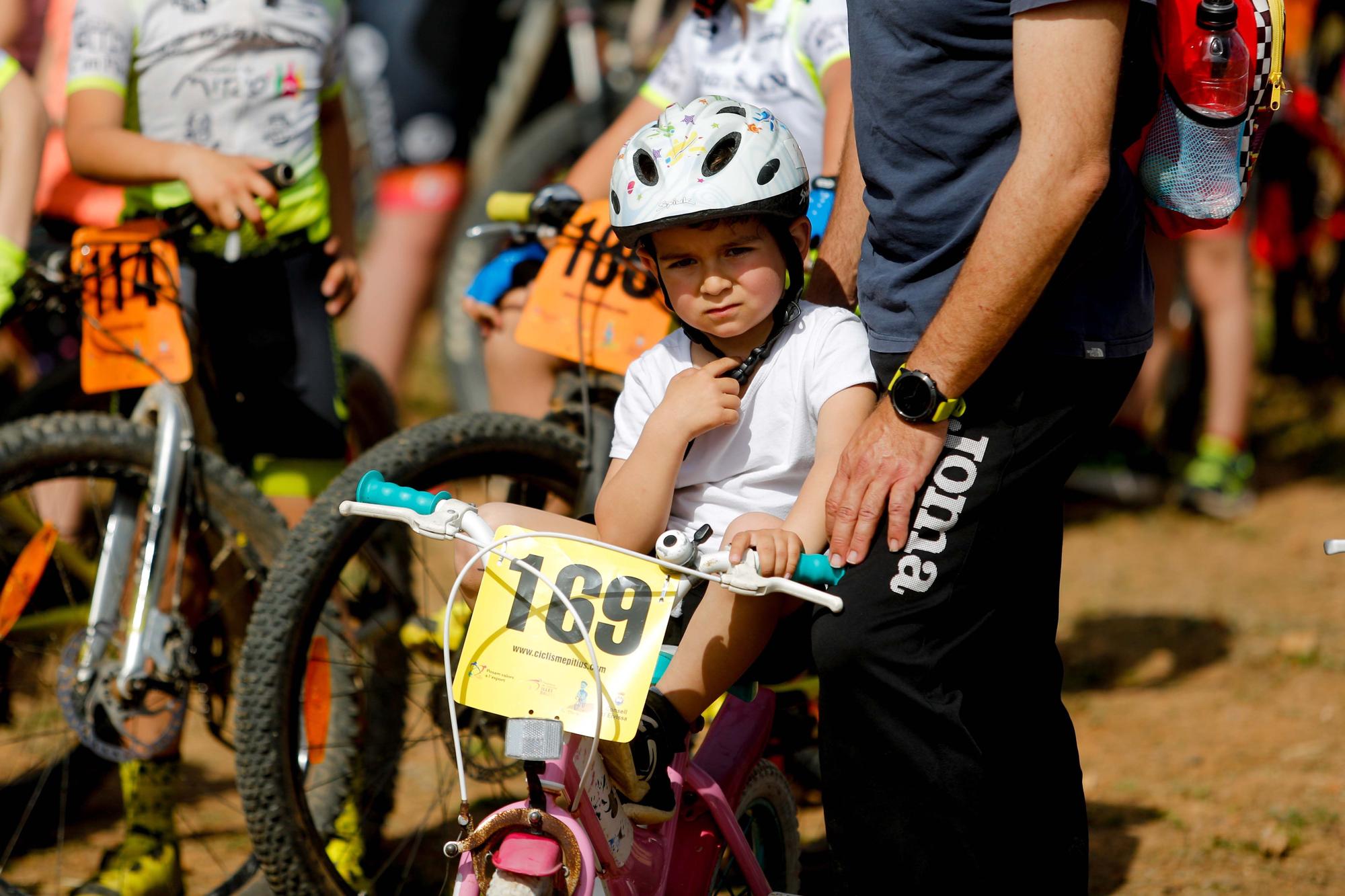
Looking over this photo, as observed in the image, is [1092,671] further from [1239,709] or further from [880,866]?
[880,866]

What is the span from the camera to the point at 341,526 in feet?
8.75

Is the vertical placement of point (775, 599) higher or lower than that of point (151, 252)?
lower

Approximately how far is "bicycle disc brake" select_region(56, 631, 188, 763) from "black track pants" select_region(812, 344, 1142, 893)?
148cm

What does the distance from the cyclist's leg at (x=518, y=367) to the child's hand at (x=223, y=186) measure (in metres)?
0.59

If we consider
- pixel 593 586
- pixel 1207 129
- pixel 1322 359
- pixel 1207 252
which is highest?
pixel 1207 129

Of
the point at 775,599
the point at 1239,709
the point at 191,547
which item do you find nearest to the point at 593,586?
the point at 775,599

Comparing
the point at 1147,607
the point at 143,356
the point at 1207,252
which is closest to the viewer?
the point at 143,356

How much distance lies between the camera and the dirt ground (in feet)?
Answer: 10.5

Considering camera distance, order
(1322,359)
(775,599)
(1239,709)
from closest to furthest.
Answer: (775,599)
(1239,709)
(1322,359)

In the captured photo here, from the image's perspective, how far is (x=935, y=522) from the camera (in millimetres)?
2053

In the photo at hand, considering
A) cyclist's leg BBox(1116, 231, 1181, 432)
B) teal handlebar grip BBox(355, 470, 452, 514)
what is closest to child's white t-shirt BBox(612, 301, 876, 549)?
teal handlebar grip BBox(355, 470, 452, 514)

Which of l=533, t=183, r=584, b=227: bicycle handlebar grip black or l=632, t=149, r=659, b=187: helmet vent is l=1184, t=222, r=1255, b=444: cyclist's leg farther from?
l=632, t=149, r=659, b=187: helmet vent

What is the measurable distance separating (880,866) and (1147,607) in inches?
122

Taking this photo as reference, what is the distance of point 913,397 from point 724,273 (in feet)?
1.37
